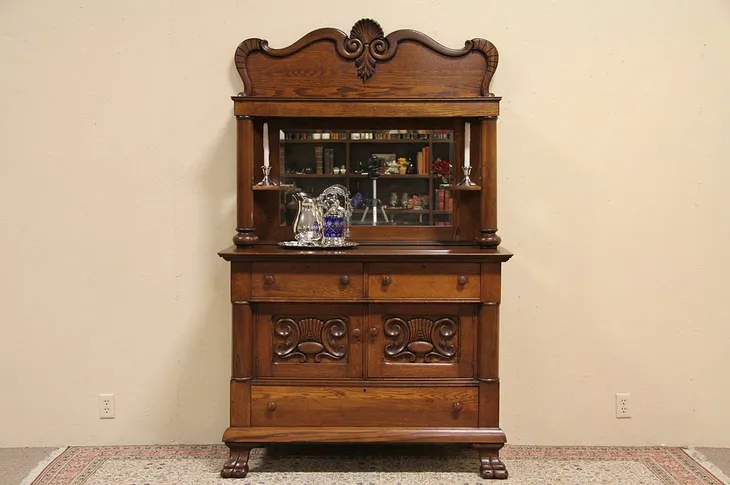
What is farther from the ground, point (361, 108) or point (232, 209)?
point (361, 108)

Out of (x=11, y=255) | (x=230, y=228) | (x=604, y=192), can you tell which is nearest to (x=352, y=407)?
(x=230, y=228)

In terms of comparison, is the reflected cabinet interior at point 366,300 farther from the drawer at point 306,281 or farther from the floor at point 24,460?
the floor at point 24,460

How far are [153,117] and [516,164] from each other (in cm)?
171

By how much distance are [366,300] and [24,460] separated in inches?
67.8

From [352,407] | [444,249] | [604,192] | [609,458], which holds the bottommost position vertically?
[609,458]

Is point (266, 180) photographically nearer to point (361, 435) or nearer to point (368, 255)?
point (368, 255)

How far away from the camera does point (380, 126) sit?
3.53 m

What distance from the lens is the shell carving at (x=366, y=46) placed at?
342 cm

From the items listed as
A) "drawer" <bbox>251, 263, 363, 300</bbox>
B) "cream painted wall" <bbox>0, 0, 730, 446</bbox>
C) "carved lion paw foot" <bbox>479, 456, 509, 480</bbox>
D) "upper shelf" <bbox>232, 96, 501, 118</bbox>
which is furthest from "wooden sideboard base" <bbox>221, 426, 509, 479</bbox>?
"upper shelf" <bbox>232, 96, 501, 118</bbox>

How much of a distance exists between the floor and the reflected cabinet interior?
2.94 feet

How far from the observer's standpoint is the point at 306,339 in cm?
324

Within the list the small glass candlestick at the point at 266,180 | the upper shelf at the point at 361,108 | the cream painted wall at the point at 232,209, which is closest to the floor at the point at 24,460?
the cream painted wall at the point at 232,209

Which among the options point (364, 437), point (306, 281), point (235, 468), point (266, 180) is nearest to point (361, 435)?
point (364, 437)

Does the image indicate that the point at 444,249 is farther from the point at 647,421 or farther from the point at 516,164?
the point at 647,421
